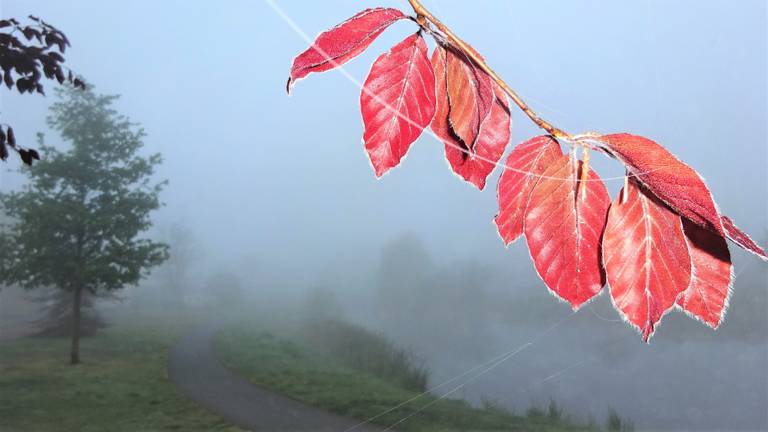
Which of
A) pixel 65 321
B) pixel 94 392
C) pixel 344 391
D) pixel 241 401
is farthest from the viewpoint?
pixel 65 321

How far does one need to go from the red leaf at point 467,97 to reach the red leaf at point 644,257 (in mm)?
50

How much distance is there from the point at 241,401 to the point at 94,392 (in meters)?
1.75

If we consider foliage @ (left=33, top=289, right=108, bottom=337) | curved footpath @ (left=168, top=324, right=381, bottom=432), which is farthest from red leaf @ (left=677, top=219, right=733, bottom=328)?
foliage @ (left=33, top=289, right=108, bottom=337)

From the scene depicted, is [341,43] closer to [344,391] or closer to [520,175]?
[520,175]

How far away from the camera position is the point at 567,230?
141 mm

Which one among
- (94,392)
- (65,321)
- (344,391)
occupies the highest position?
(65,321)

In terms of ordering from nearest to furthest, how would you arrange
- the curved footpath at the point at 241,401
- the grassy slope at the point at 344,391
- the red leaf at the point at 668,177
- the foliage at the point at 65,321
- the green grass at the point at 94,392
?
the red leaf at the point at 668,177 → the green grass at the point at 94,392 → the grassy slope at the point at 344,391 → the curved footpath at the point at 241,401 → the foliage at the point at 65,321

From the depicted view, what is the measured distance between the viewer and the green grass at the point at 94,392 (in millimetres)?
4527

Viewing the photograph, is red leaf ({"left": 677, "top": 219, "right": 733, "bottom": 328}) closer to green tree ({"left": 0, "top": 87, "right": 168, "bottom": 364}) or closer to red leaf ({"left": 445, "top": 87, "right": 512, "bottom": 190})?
red leaf ({"left": 445, "top": 87, "right": 512, "bottom": 190})

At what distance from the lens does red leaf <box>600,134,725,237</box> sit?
11 cm

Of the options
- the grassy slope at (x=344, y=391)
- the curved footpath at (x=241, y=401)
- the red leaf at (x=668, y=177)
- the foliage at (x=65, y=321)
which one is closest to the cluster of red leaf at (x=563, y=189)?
the red leaf at (x=668, y=177)

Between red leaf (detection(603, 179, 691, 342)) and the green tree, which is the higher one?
the green tree

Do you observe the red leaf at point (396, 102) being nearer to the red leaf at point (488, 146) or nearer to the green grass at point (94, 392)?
the red leaf at point (488, 146)

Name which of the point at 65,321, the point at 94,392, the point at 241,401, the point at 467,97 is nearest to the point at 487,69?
the point at 467,97
